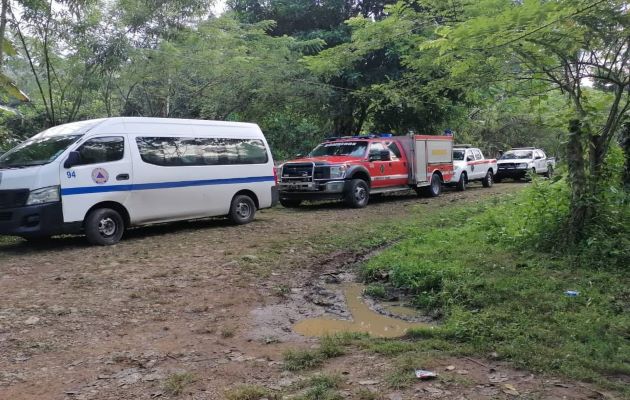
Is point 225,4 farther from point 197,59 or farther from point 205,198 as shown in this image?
→ point 205,198

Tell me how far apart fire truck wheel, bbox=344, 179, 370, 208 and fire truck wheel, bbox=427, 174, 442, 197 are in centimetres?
409

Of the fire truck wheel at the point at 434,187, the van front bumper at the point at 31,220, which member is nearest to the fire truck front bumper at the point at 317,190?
the fire truck wheel at the point at 434,187

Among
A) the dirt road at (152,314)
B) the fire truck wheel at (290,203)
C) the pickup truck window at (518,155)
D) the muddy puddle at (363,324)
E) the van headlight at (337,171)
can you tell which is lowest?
the muddy puddle at (363,324)

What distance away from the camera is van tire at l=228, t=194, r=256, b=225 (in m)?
11.5

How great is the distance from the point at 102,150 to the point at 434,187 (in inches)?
475

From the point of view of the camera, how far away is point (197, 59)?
1442cm

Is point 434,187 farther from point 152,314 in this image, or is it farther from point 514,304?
point 152,314

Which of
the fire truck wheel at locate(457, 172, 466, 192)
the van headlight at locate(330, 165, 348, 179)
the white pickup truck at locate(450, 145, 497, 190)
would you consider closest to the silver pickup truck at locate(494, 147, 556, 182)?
the white pickup truck at locate(450, 145, 497, 190)

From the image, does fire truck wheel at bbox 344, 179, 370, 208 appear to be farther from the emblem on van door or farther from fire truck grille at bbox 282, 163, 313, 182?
the emblem on van door

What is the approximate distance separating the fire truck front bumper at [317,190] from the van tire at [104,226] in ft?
18.4

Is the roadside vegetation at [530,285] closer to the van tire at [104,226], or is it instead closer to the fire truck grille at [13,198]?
the van tire at [104,226]

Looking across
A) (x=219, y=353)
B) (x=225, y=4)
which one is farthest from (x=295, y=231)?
(x=225, y=4)

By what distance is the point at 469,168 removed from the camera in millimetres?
21344

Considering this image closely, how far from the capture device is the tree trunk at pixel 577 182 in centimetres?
762
